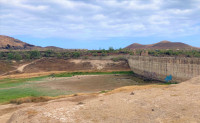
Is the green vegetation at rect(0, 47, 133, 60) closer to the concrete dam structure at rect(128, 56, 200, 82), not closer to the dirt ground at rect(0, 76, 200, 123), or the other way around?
the concrete dam structure at rect(128, 56, 200, 82)

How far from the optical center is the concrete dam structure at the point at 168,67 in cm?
3391

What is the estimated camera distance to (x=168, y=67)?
133ft

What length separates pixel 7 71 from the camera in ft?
207

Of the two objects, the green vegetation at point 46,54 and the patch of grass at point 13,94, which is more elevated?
the green vegetation at point 46,54

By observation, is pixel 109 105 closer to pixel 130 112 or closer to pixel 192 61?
pixel 130 112

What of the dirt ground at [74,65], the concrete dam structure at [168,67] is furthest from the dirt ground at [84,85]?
the dirt ground at [74,65]

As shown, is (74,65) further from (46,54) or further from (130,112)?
(130,112)

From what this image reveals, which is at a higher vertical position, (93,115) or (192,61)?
(192,61)

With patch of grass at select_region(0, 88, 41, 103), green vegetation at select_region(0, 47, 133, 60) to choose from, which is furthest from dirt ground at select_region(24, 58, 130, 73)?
patch of grass at select_region(0, 88, 41, 103)

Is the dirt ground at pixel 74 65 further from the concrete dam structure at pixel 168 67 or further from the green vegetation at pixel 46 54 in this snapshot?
the concrete dam structure at pixel 168 67

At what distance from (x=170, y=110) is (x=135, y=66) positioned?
46.8 m

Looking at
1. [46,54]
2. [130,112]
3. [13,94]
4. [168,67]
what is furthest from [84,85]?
[46,54]

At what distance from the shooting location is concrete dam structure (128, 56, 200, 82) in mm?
33906

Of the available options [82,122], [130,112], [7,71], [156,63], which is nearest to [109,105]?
[130,112]
